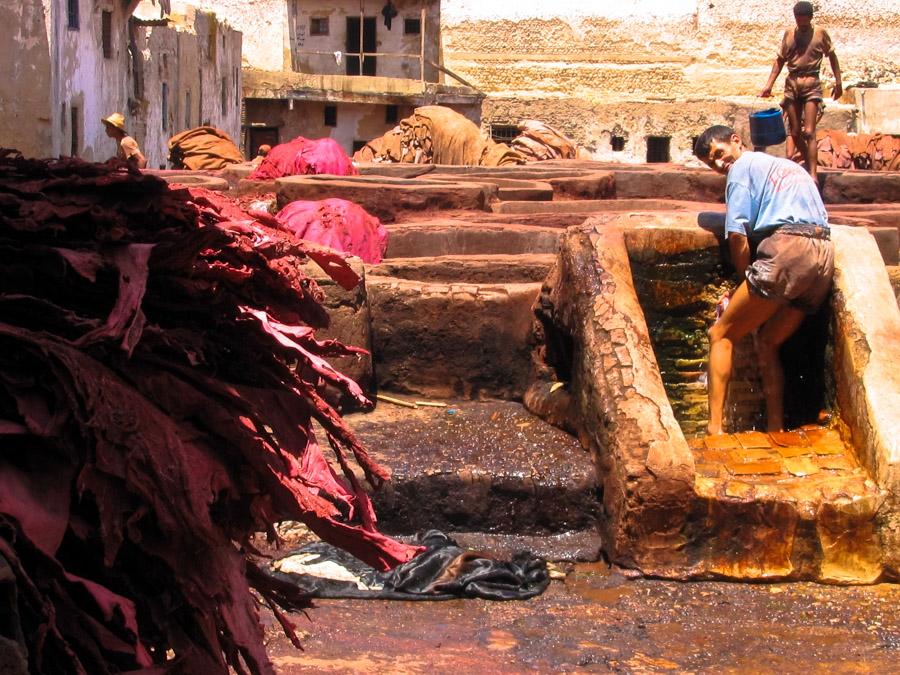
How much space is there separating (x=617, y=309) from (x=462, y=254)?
2727 mm

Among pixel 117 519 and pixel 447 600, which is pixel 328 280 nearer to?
pixel 447 600

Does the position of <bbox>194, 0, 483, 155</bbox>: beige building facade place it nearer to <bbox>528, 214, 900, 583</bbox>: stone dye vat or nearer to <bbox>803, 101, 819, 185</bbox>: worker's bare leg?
<bbox>803, 101, 819, 185</bbox>: worker's bare leg

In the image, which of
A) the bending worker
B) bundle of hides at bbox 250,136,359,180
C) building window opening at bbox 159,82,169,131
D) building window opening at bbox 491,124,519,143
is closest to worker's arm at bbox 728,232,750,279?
the bending worker

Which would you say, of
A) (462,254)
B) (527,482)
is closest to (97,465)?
(527,482)

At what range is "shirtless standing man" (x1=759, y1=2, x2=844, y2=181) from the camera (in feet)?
36.8

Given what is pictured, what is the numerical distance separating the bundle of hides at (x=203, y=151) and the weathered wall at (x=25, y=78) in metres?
2.34

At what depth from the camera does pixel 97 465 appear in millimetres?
1977

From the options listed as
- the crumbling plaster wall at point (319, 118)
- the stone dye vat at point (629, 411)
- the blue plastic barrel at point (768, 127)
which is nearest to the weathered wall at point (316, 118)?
the crumbling plaster wall at point (319, 118)

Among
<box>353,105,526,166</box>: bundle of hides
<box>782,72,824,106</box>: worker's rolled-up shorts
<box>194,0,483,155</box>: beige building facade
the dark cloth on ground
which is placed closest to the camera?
the dark cloth on ground

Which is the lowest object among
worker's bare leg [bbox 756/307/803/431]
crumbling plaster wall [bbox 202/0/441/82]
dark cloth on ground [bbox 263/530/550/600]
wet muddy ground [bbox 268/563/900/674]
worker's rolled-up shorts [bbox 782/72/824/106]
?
wet muddy ground [bbox 268/563/900/674]

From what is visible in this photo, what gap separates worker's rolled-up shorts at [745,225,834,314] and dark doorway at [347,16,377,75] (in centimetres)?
3314

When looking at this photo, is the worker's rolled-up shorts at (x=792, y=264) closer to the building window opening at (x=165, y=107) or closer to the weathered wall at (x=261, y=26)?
the building window opening at (x=165, y=107)

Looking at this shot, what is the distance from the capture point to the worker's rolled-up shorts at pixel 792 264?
20.1 ft

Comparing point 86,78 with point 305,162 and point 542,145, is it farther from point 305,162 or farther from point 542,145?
point 305,162
